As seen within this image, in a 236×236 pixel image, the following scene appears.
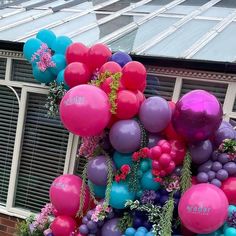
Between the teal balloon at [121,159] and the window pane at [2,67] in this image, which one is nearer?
the teal balloon at [121,159]

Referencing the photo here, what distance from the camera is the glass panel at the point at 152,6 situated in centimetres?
654

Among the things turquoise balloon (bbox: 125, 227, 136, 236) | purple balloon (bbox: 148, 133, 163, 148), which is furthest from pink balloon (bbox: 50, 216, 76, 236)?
purple balloon (bbox: 148, 133, 163, 148)

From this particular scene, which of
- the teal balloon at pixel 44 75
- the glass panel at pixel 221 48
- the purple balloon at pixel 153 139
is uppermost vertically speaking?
the glass panel at pixel 221 48

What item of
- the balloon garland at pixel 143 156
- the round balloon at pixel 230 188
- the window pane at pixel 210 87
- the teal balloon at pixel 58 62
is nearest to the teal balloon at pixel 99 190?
the balloon garland at pixel 143 156

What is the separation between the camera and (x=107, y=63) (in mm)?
3893

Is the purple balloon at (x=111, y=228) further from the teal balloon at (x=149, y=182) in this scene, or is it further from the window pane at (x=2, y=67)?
the window pane at (x=2, y=67)

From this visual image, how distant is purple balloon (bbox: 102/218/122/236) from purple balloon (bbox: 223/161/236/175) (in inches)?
45.1

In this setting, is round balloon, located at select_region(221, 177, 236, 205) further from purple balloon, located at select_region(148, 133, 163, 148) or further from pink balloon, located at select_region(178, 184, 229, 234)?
purple balloon, located at select_region(148, 133, 163, 148)

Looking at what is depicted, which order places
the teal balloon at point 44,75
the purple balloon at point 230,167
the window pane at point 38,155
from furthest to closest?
the window pane at point 38,155, the teal balloon at point 44,75, the purple balloon at point 230,167

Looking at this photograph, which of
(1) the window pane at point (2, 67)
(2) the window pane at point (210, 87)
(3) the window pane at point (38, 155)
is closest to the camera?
(2) the window pane at point (210, 87)

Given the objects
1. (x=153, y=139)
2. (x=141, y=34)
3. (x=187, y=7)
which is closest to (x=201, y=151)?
(x=153, y=139)

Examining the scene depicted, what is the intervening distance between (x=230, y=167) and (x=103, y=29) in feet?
10.4

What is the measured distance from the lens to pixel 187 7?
650 centimetres

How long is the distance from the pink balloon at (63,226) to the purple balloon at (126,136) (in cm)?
102
